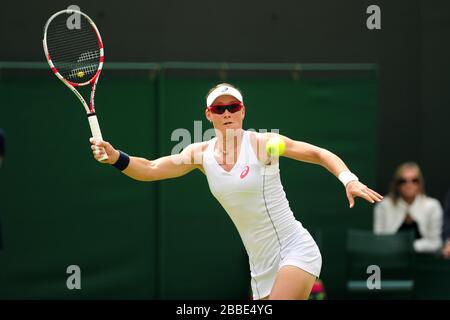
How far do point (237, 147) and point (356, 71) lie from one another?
3.65 meters

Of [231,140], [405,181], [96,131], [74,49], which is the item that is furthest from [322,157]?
[405,181]

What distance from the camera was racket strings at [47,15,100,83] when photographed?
6996mm

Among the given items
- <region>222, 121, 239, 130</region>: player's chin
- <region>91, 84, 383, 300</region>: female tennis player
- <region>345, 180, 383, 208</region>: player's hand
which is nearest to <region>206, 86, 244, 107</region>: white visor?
<region>91, 84, 383, 300</region>: female tennis player

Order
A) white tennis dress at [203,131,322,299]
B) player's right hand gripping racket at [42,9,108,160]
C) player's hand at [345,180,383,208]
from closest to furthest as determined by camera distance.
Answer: player's hand at [345,180,383,208] < white tennis dress at [203,131,322,299] < player's right hand gripping racket at [42,9,108,160]

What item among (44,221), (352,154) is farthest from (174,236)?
(352,154)

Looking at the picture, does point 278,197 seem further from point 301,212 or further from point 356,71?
point 356,71

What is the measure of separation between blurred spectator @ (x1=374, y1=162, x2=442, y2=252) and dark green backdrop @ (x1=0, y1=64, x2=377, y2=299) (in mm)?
184

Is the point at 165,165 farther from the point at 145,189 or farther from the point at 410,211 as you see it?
the point at 410,211

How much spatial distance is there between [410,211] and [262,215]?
3.27 metres

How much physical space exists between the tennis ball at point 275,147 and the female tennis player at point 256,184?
0.46 feet

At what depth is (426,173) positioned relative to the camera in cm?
973

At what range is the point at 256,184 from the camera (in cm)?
595

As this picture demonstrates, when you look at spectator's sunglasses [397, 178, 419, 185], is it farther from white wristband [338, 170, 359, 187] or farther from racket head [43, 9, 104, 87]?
white wristband [338, 170, 359, 187]

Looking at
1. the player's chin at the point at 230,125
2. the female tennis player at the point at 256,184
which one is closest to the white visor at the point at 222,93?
the female tennis player at the point at 256,184
